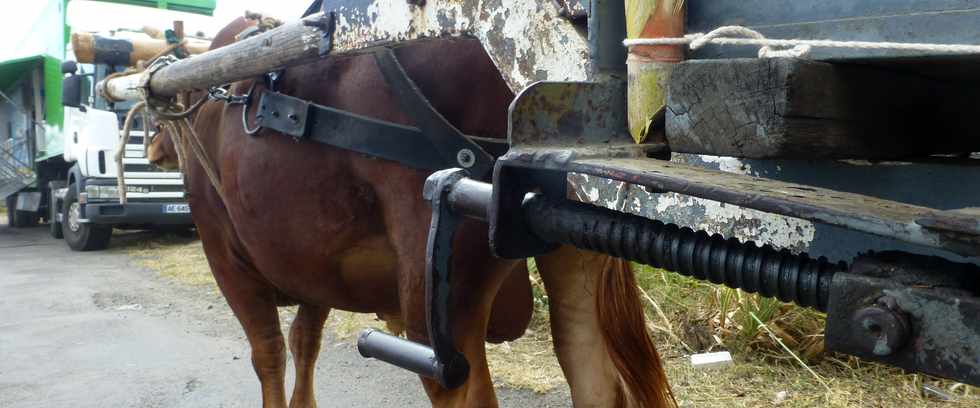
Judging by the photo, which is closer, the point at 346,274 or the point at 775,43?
the point at 775,43

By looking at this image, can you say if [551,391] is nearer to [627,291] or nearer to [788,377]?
[788,377]

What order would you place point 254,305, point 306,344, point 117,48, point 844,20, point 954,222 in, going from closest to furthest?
point 954,222
point 844,20
point 254,305
point 117,48
point 306,344

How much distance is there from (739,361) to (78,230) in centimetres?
940

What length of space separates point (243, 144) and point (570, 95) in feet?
5.14

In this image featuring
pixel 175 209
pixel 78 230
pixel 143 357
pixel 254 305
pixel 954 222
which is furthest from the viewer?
pixel 78 230

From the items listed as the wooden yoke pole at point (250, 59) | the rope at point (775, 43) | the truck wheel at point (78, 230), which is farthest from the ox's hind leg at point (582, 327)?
the truck wheel at point (78, 230)

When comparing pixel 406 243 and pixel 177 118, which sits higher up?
pixel 177 118

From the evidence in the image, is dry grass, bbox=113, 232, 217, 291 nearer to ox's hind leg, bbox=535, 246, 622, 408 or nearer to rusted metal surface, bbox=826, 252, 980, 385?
ox's hind leg, bbox=535, 246, 622, 408

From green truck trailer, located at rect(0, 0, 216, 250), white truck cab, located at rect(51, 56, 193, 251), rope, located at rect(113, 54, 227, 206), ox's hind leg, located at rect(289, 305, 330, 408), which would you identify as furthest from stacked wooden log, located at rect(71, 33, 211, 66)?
white truck cab, located at rect(51, 56, 193, 251)

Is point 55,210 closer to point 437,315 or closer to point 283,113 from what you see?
point 283,113

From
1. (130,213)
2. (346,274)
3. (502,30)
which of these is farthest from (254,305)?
(130,213)

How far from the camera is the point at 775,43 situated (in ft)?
3.03

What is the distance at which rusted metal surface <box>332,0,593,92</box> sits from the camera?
1.32m

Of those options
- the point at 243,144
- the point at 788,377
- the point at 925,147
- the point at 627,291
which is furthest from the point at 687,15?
the point at 788,377
